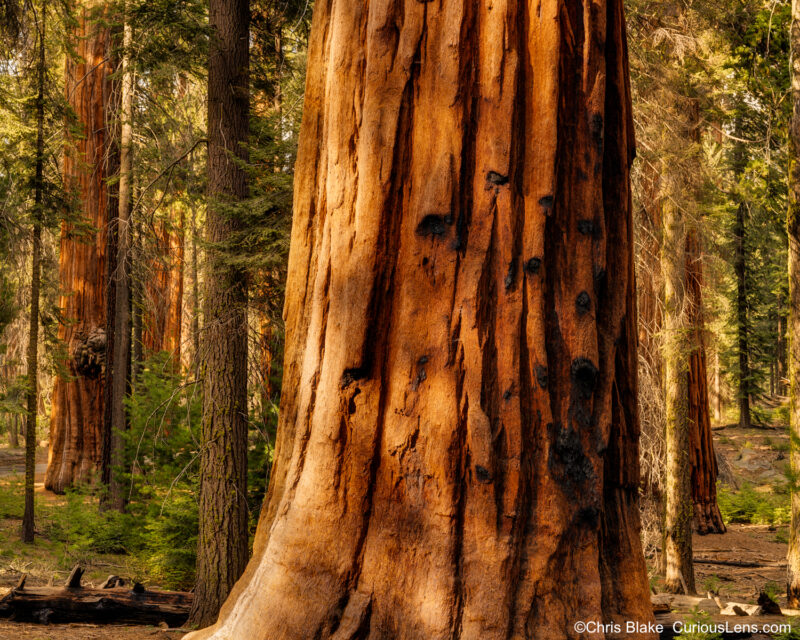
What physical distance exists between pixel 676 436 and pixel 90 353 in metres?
11.6

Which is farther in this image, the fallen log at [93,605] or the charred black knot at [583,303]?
the fallen log at [93,605]

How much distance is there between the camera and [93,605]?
6543 mm

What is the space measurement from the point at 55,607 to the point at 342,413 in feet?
16.6

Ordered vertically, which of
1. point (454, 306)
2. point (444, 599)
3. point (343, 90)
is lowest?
point (444, 599)

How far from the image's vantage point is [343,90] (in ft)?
10.3

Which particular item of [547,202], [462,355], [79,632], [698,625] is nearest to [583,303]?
[547,202]

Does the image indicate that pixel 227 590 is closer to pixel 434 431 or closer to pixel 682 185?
pixel 434 431

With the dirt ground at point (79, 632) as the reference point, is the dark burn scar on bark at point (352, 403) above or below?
above

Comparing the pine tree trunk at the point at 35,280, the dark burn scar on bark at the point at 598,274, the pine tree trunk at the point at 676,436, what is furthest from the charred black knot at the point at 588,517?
the pine tree trunk at the point at 35,280

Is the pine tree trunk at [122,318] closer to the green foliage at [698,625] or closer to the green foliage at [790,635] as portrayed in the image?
the green foliage at [698,625]

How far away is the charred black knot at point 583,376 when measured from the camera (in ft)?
9.51

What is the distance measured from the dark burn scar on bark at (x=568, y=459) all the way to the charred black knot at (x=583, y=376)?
0.53ft

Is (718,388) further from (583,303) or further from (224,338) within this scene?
(583,303)

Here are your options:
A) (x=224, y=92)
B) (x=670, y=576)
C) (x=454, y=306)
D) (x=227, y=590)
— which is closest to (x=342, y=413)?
(x=454, y=306)
